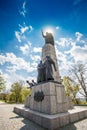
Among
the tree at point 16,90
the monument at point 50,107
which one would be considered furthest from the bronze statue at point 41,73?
the tree at point 16,90

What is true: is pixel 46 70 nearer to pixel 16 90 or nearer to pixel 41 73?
pixel 41 73

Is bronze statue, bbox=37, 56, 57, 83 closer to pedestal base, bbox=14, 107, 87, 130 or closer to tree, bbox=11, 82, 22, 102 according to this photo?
pedestal base, bbox=14, 107, 87, 130

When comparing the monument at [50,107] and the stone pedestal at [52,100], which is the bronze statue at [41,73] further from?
the stone pedestal at [52,100]

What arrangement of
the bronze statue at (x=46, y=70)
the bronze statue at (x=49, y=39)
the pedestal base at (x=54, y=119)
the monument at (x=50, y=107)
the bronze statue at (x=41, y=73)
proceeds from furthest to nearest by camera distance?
the bronze statue at (x=49, y=39) → the bronze statue at (x=41, y=73) → the bronze statue at (x=46, y=70) → the monument at (x=50, y=107) → the pedestal base at (x=54, y=119)

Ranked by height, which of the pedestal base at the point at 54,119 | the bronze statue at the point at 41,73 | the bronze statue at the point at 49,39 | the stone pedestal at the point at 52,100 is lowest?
the pedestal base at the point at 54,119

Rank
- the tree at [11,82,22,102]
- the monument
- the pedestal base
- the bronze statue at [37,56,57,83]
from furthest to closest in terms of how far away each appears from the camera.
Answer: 1. the tree at [11,82,22,102]
2. the bronze statue at [37,56,57,83]
3. the monument
4. the pedestal base

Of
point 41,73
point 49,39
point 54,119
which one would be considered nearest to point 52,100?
point 54,119

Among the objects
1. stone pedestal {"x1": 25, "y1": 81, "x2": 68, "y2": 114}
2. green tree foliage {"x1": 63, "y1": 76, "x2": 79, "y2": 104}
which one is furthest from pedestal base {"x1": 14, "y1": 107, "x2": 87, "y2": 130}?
green tree foliage {"x1": 63, "y1": 76, "x2": 79, "y2": 104}

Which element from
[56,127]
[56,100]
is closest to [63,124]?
[56,127]


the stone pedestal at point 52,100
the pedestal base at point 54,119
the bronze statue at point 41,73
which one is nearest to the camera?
the pedestal base at point 54,119

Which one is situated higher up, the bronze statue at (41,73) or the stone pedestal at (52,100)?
the bronze statue at (41,73)

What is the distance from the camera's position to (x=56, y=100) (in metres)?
4.99

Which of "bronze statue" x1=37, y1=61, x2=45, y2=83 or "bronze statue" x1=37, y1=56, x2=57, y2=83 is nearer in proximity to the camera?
"bronze statue" x1=37, y1=56, x2=57, y2=83

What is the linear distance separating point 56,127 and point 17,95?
90.1 feet
